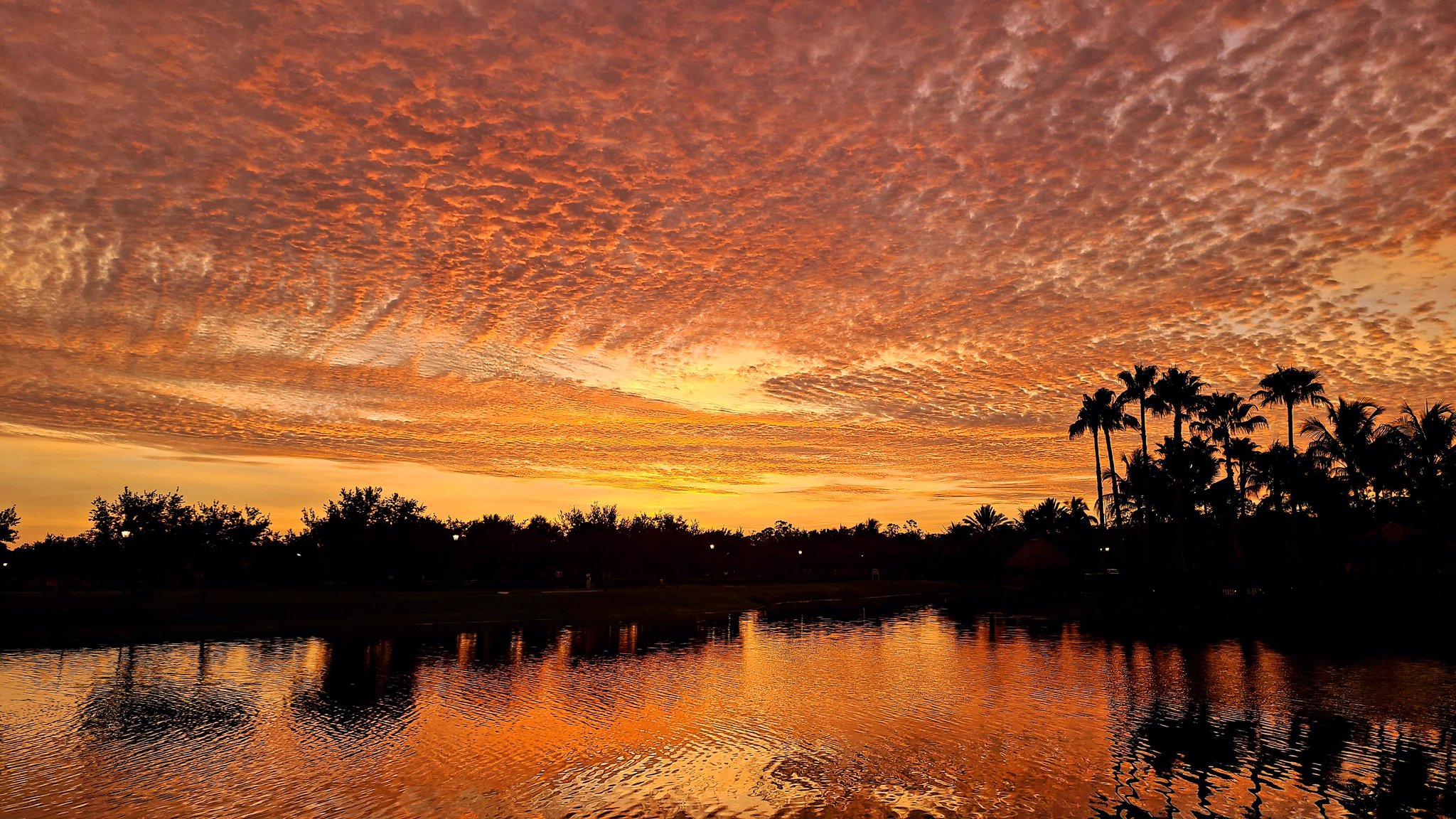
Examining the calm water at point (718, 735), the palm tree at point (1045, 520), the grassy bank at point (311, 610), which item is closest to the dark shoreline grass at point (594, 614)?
the grassy bank at point (311, 610)

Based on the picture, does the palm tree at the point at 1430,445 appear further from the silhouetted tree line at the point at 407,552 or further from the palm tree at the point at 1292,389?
the silhouetted tree line at the point at 407,552

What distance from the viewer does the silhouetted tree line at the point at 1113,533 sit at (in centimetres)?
5350

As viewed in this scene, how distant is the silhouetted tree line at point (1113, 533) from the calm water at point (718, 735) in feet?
93.2

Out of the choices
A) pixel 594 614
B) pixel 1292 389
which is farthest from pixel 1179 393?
pixel 594 614

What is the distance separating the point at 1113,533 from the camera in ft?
364

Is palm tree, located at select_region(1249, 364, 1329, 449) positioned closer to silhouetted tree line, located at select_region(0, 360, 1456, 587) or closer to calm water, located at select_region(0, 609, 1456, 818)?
silhouetted tree line, located at select_region(0, 360, 1456, 587)

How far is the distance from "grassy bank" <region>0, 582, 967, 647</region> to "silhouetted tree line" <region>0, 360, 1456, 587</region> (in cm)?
365

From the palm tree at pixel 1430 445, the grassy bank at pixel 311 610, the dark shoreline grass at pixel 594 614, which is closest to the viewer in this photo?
the dark shoreline grass at pixel 594 614

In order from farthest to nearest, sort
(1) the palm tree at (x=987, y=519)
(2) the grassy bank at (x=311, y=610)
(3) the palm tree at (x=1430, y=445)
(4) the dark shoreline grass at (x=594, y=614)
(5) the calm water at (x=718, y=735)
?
(1) the palm tree at (x=987, y=519) < (3) the palm tree at (x=1430, y=445) < (2) the grassy bank at (x=311, y=610) < (4) the dark shoreline grass at (x=594, y=614) < (5) the calm water at (x=718, y=735)

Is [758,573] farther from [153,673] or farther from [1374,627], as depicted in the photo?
[153,673]

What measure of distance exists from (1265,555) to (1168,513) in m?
8.71

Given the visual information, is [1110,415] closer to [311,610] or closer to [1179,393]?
[1179,393]

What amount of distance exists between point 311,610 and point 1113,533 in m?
95.6

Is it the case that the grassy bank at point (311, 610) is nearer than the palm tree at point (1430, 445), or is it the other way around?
the grassy bank at point (311, 610)
